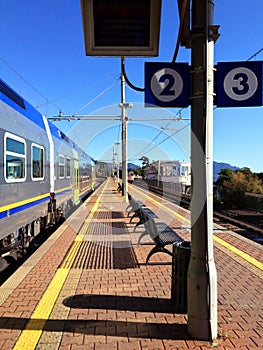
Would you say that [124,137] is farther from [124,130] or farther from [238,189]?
[238,189]

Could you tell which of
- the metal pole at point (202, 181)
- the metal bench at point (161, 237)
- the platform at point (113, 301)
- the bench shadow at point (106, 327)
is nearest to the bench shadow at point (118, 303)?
the platform at point (113, 301)

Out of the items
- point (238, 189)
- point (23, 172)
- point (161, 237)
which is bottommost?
point (161, 237)

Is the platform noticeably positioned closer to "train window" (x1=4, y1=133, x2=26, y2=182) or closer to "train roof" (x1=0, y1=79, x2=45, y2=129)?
"train window" (x1=4, y1=133, x2=26, y2=182)

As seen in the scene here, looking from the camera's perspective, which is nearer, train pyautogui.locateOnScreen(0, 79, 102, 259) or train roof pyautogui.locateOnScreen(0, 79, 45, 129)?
train pyautogui.locateOnScreen(0, 79, 102, 259)

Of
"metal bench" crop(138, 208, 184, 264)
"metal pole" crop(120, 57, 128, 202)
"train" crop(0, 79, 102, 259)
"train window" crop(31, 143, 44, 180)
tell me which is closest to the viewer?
"train" crop(0, 79, 102, 259)

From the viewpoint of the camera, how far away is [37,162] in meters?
7.79

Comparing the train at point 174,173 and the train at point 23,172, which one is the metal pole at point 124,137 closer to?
the train at point 23,172

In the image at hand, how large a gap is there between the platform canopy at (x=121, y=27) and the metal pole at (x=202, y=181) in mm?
590

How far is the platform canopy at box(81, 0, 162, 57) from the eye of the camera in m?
3.77

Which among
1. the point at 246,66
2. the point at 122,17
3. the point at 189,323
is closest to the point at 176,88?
the point at 246,66

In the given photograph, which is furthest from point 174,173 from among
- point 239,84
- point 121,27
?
point 239,84

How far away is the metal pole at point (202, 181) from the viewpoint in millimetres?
3428

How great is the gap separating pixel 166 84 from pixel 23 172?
12.5 ft

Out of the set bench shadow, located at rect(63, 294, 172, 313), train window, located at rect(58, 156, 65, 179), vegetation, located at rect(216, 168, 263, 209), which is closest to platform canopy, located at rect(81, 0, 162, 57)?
bench shadow, located at rect(63, 294, 172, 313)
